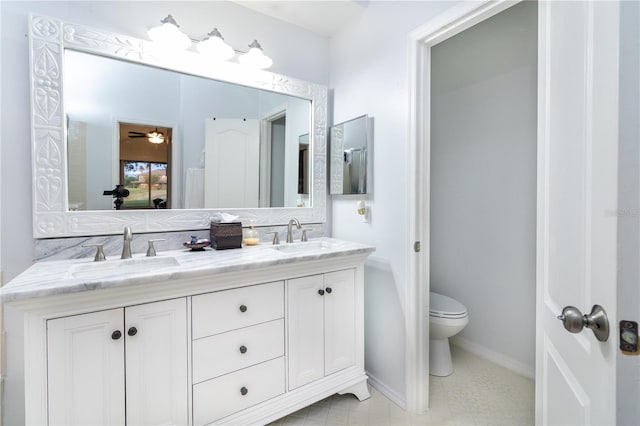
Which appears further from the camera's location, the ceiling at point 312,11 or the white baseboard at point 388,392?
the ceiling at point 312,11

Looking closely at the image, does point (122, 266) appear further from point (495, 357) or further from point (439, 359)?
point (495, 357)

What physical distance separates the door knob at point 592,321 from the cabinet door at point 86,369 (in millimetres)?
1384

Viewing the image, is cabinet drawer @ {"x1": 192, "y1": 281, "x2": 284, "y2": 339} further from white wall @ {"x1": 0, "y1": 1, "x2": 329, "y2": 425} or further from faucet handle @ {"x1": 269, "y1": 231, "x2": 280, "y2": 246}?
white wall @ {"x1": 0, "y1": 1, "x2": 329, "y2": 425}

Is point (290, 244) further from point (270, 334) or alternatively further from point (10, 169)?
point (10, 169)

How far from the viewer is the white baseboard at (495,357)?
1986mm

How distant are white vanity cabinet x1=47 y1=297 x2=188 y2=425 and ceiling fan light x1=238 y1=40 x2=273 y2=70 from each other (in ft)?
4.73

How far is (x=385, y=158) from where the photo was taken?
1812 mm

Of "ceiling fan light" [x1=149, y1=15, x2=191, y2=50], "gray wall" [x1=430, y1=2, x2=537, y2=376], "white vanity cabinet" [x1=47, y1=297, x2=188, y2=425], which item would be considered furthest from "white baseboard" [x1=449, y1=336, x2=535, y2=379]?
"ceiling fan light" [x1=149, y1=15, x2=191, y2=50]

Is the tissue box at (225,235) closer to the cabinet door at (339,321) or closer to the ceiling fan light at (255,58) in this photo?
the cabinet door at (339,321)

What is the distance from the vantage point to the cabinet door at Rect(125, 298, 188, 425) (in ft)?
3.73

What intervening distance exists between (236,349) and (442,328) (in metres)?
1.30

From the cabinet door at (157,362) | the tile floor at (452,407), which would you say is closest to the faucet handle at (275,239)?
the cabinet door at (157,362)

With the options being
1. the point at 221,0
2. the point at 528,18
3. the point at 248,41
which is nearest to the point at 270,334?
the point at 248,41

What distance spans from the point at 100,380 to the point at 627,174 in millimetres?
1600
